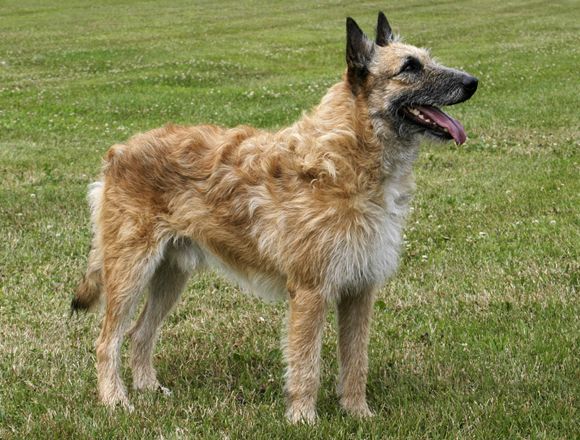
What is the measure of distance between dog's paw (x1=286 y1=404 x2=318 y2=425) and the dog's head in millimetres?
1711

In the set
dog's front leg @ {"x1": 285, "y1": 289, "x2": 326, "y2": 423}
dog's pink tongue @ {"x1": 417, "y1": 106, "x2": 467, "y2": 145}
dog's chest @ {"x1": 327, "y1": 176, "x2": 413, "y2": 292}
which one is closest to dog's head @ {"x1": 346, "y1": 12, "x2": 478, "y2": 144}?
dog's pink tongue @ {"x1": 417, "y1": 106, "x2": 467, "y2": 145}

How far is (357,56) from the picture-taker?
4.94 metres

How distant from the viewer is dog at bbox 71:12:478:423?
4.88m

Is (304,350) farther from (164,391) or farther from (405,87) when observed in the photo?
(405,87)

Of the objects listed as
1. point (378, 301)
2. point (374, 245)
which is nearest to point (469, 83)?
point (374, 245)

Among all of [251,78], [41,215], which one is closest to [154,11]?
[251,78]

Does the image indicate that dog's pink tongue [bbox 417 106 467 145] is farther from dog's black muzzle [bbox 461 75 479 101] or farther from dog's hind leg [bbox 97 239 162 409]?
dog's hind leg [bbox 97 239 162 409]

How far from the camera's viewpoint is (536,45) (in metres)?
28.6

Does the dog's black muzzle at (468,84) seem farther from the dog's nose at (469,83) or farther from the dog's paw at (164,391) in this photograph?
the dog's paw at (164,391)

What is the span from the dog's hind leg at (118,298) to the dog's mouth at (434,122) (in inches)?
72.4

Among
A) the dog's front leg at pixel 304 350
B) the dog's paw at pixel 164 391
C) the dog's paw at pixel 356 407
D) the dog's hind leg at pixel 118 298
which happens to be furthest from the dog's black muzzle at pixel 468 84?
the dog's paw at pixel 164 391

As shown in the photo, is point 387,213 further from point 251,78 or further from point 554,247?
point 251,78

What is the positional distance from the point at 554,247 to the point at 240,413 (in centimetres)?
421

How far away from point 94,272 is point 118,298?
45 centimetres
